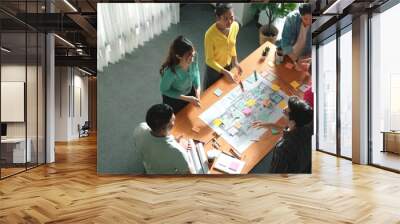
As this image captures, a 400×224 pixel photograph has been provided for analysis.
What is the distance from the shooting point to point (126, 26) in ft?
22.2

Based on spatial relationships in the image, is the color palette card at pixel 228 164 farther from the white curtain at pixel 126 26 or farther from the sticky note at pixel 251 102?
the white curtain at pixel 126 26

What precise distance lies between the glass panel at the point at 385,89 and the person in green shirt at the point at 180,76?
154 inches

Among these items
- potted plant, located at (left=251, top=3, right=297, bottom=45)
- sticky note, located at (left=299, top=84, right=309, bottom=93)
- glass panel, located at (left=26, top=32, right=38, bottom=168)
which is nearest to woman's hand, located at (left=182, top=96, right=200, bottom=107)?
potted plant, located at (left=251, top=3, right=297, bottom=45)

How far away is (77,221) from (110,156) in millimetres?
2887

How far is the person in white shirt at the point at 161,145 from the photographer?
6691mm

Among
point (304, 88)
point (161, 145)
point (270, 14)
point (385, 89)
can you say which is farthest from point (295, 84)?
point (161, 145)

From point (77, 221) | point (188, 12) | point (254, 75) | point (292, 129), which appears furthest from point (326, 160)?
point (77, 221)

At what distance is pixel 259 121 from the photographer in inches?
269

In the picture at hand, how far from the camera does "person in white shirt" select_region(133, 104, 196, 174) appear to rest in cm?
669

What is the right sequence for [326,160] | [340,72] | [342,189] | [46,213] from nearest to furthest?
[46,213]
[342,189]
[326,160]
[340,72]

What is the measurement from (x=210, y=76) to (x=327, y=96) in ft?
18.8

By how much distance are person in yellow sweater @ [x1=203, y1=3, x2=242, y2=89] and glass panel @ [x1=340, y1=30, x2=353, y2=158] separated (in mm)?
3784

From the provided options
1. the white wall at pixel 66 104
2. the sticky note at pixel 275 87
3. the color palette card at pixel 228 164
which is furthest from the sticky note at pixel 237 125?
the white wall at pixel 66 104

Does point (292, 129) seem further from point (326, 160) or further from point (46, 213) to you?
point (46, 213)
